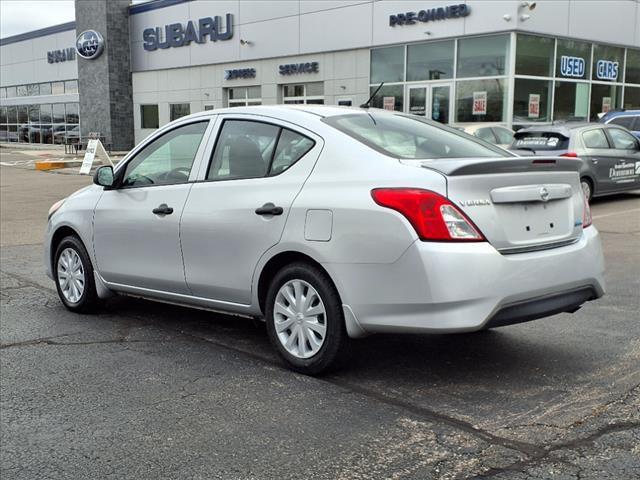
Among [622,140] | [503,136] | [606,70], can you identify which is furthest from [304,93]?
[622,140]

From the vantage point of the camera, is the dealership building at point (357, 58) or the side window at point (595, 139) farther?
the dealership building at point (357, 58)

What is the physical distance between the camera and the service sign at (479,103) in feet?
73.3

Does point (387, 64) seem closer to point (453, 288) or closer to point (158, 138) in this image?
point (158, 138)

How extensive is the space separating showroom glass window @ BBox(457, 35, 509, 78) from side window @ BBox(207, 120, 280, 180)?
1814 cm

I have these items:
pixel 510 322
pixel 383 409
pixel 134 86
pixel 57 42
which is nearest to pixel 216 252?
pixel 383 409

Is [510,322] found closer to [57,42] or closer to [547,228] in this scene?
[547,228]

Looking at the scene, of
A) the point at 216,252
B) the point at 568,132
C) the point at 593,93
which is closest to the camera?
the point at 216,252

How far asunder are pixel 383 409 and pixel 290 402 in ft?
1.75

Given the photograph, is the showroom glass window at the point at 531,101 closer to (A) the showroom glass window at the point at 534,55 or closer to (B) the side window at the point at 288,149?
(A) the showroom glass window at the point at 534,55

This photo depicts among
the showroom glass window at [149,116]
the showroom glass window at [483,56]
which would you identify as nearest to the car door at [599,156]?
the showroom glass window at [483,56]

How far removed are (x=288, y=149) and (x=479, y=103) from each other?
18754 mm

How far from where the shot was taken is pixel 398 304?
13.3 ft

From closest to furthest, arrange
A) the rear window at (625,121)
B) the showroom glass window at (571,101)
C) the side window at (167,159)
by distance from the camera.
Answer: the side window at (167,159) < the rear window at (625,121) < the showroom glass window at (571,101)

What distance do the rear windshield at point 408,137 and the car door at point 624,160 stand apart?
9.88 meters
